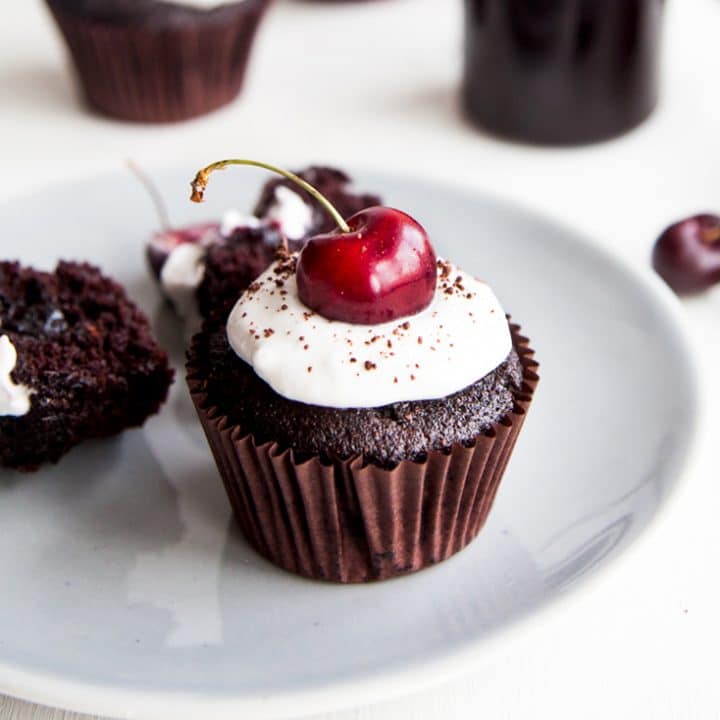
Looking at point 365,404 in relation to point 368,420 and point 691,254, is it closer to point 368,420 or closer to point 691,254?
point 368,420

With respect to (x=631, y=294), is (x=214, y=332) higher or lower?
higher

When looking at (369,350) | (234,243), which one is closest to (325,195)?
(234,243)

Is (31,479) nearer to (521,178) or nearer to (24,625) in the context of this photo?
(24,625)

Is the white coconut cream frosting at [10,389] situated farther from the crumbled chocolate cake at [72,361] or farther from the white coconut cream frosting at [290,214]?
the white coconut cream frosting at [290,214]

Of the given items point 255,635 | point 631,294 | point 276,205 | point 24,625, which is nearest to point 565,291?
point 631,294

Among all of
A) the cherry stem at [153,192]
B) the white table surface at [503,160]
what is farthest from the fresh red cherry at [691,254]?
the cherry stem at [153,192]

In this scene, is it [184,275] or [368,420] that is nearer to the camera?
[368,420]
